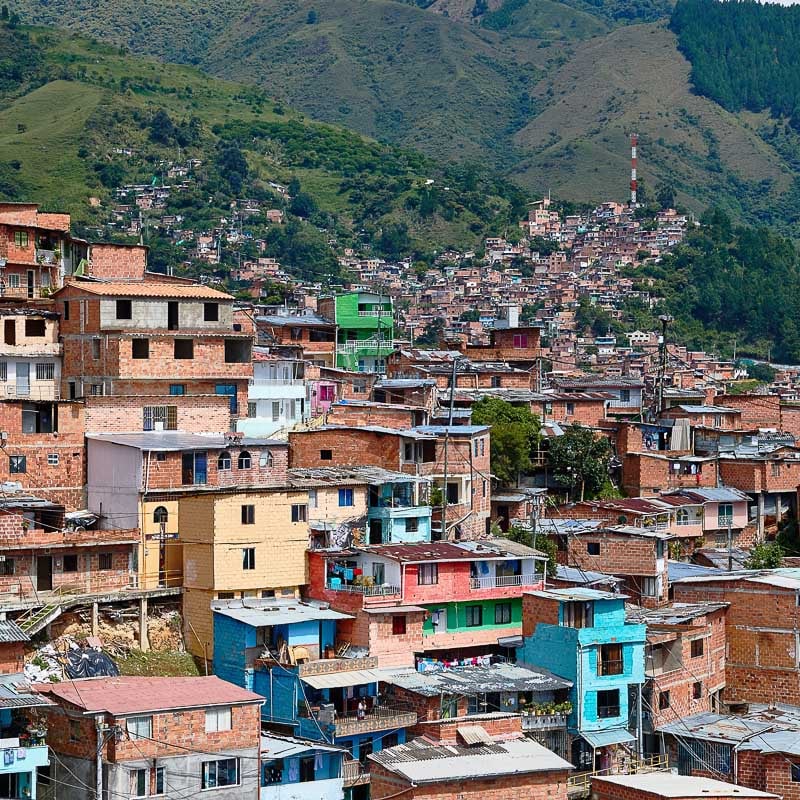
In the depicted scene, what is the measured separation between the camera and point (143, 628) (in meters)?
38.2

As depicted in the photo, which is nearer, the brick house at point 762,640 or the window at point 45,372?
the brick house at point 762,640

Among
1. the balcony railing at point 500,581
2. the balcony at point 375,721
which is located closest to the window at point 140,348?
the balcony railing at point 500,581

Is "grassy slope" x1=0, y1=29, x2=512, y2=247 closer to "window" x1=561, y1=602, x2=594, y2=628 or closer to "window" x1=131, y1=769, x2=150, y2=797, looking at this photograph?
"window" x1=561, y1=602, x2=594, y2=628

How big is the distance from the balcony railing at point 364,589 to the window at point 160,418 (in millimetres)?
7157

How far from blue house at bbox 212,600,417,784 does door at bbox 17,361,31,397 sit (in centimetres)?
1033

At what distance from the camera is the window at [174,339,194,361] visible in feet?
150

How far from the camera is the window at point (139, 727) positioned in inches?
1238

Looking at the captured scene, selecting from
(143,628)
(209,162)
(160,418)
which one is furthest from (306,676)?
(209,162)

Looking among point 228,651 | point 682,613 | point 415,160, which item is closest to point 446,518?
point 682,613

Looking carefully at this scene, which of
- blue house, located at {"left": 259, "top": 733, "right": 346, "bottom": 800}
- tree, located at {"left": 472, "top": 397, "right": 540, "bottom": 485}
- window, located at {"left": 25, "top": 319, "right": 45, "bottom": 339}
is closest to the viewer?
blue house, located at {"left": 259, "top": 733, "right": 346, "bottom": 800}

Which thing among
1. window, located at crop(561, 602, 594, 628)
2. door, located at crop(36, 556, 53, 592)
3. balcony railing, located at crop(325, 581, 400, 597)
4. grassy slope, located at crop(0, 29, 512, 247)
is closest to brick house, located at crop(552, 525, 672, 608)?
window, located at crop(561, 602, 594, 628)

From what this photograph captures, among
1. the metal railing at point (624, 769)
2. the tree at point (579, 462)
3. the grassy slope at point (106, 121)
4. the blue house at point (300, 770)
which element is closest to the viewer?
the blue house at point (300, 770)

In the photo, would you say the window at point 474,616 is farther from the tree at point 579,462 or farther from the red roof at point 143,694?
the tree at point 579,462

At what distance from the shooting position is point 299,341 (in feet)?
203
